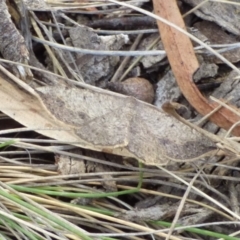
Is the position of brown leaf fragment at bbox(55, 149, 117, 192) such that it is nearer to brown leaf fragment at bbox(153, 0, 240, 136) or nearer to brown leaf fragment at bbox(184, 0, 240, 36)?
brown leaf fragment at bbox(153, 0, 240, 136)

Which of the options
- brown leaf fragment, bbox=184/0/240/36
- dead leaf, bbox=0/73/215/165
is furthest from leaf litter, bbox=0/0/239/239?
brown leaf fragment, bbox=184/0/240/36

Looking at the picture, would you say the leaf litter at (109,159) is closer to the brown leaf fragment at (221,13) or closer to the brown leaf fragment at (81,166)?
the brown leaf fragment at (81,166)

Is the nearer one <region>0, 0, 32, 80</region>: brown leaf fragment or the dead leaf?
the dead leaf

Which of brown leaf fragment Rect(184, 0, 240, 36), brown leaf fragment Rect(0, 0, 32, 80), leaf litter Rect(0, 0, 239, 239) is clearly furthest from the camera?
brown leaf fragment Rect(184, 0, 240, 36)

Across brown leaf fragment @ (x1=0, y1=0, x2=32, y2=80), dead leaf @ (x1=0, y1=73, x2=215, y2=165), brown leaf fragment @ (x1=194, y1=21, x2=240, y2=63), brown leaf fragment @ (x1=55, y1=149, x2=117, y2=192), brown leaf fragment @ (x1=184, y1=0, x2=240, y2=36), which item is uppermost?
brown leaf fragment @ (x1=0, y1=0, x2=32, y2=80)

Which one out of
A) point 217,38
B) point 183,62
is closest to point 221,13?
point 217,38

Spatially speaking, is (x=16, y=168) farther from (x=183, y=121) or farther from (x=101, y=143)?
(x=183, y=121)

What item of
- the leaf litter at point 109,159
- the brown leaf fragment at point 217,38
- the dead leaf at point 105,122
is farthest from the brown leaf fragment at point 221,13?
the dead leaf at point 105,122

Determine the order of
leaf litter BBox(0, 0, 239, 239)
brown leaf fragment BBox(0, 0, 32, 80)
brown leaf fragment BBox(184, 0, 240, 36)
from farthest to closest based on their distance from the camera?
brown leaf fragment BBox(184, 0, 240, 36) < brown leaf fragment BBox(0, 0, 32, 80) < leaf litter BBox(0, 0, 239, 239)

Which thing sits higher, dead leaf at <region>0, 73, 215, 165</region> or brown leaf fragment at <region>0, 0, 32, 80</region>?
brown leaf fragment at <region>0, 0, 32, 80</region>
